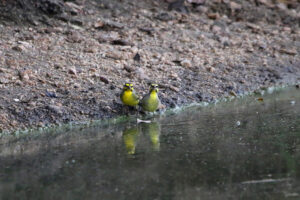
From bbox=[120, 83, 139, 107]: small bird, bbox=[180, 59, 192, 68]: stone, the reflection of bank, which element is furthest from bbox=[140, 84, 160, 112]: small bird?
bbox=[180, 59, 192, 68]: stone

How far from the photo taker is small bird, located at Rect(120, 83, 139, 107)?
977 centimetres

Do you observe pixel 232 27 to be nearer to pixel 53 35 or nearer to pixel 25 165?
pixel 53 35

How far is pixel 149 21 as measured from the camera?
46.2 feet

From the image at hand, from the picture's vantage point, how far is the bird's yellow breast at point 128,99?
9.77m

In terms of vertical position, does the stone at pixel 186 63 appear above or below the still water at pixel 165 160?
below

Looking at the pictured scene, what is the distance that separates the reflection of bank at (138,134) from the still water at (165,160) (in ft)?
0.05

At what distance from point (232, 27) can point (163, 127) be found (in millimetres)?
6556

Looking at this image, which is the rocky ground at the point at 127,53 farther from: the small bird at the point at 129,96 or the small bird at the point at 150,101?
the small bird at the point at 150,101

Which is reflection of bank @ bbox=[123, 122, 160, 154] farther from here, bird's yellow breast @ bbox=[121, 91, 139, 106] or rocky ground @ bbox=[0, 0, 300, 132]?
rocky ground @ bbox=[0, 0, 300, 132]

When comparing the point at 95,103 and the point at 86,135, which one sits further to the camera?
the point at 95,103

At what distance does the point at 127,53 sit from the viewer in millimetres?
11938

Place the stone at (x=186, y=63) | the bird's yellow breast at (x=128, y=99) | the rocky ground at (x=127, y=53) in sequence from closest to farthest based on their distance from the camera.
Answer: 1. the bird's yellow breast at (x=128, y=99)
2. the rocky ground at (x=127, y=53)
3. the stone at (x=186, y=63)

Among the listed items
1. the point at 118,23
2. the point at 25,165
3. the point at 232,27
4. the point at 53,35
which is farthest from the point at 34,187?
the point at 232,27

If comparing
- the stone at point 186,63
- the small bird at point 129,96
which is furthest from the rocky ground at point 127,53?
the small bird at point 129,96
